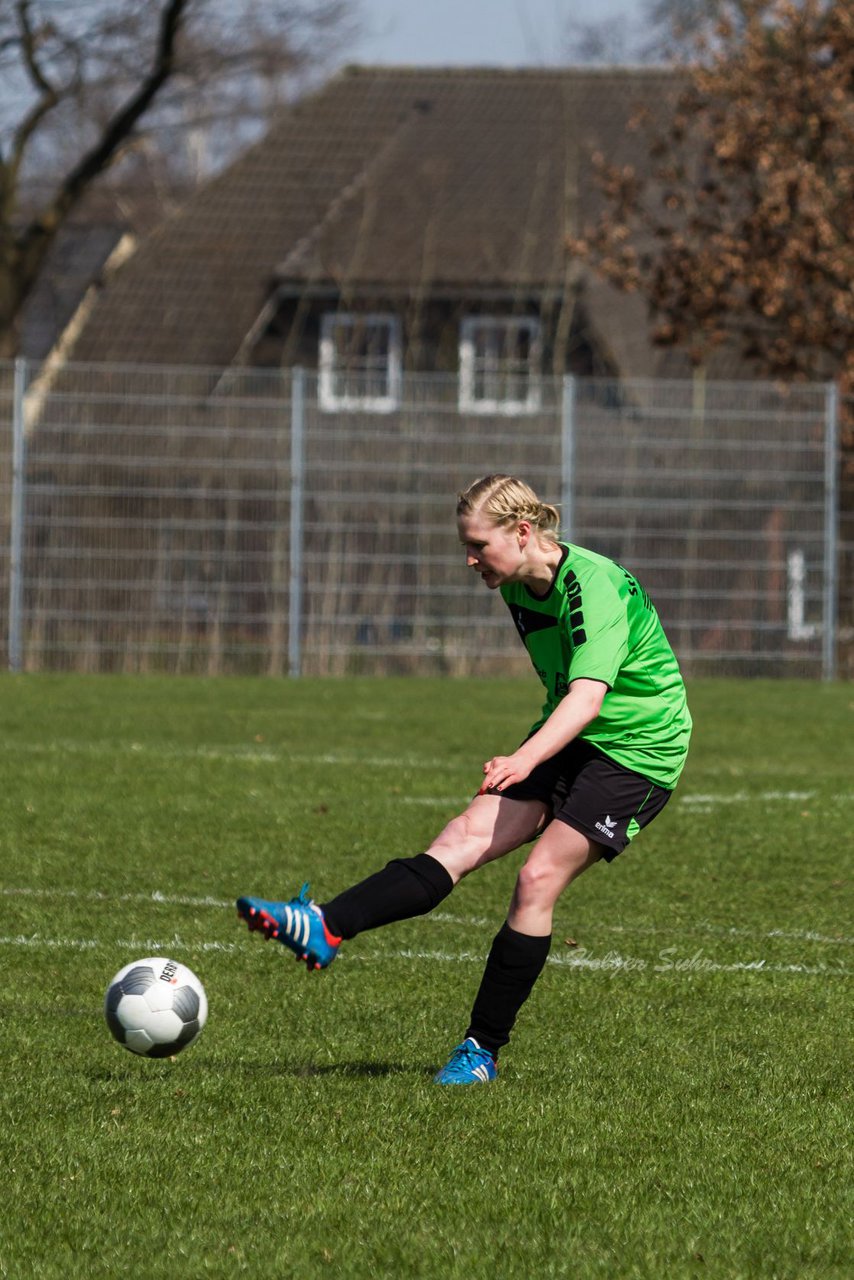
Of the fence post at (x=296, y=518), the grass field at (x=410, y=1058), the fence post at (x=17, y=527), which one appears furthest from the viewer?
the fence post at (x=296, y=518)

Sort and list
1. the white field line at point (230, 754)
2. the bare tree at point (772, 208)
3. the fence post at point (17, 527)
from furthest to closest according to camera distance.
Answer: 1. the bare tree at point (772, 208)
2. the fence post at point (17, 527)
3. the white field line at point (230, 754)

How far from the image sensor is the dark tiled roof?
32.7 m

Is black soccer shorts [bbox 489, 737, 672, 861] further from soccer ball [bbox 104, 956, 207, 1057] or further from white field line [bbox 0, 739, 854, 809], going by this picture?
white field line [bbox 0, 739, 854, 809]

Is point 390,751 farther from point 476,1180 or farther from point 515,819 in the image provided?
point 476,1180

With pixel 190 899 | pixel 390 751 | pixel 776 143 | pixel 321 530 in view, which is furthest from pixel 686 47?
pixel 190 899

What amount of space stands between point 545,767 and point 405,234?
28.8m

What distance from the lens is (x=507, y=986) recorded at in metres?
5.21

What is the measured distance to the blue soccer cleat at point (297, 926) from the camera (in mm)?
4773

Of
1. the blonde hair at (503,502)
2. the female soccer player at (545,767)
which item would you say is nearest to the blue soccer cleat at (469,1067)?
the female soccer player at (545,767)

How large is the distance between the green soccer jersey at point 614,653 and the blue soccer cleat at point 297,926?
0.86 meters

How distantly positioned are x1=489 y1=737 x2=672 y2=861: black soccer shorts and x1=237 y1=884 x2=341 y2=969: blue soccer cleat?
633mm

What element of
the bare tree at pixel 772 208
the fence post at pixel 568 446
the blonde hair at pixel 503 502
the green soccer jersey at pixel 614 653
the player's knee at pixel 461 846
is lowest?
the player's knee at pixel 461 846

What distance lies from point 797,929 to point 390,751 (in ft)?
19.7

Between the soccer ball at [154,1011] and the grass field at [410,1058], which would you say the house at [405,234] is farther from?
the soccer ball at [154,1011]
